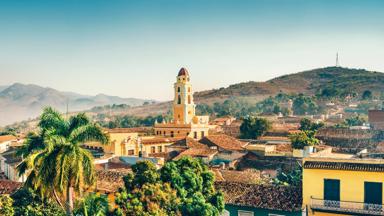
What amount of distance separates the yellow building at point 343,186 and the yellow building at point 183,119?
130ft

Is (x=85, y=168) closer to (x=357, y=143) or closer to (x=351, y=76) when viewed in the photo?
(x=357, y=143)

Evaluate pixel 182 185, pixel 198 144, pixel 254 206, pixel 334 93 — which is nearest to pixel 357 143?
pixel 198 144

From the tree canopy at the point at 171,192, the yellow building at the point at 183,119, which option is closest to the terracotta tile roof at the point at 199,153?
the tree canopy at the point at 171,192

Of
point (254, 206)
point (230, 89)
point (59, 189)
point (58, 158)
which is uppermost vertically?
point (230, 89)

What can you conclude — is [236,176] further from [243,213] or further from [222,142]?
[222,142]

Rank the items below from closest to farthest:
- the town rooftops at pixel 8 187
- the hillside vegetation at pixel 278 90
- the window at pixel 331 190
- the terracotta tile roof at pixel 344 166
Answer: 1. the terracotta tile roof at pixel 344 166
2. the window at pixel 331 190
3. the town rooftops at pixel 8 187
4. the hillside vegetation at pixel 278 90

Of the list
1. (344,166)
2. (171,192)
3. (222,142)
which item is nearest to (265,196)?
(344,166)

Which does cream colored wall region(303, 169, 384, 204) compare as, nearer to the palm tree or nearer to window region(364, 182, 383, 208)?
window region(364, 182, 383, 208)

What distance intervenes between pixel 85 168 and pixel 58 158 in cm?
105

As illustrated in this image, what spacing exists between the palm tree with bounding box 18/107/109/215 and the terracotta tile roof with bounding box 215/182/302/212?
686 centimetres

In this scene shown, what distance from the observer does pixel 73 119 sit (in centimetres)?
1777

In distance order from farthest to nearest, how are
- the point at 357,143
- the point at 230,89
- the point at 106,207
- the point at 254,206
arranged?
the point at 230,89 < the point at 357,143 < the point at 254,206 < the point at 106,207

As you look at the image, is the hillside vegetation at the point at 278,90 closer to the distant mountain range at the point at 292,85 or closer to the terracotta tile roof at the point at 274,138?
the distant mountain range at the point at 292,85

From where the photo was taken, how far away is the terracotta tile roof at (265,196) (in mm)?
20311
